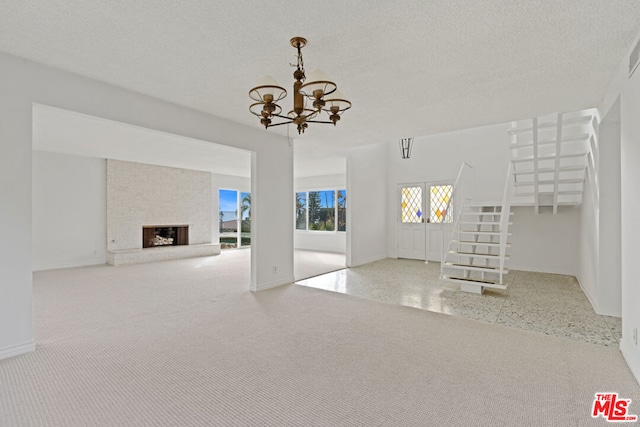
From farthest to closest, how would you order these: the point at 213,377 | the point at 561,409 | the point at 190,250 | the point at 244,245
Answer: the point at 244,245, the point at 190,250, the point at 213,377, the point at 561,409

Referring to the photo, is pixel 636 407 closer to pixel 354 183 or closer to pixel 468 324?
pixel 468 324

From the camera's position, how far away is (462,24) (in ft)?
→ 7.34

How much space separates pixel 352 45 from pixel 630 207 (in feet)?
8.32

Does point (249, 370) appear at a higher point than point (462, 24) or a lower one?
lower

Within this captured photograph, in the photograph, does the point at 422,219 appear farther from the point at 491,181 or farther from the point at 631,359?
the point at 631,359

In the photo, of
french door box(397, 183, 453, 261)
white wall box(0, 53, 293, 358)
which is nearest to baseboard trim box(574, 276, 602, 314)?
french door box(397, 183, 453, 261)

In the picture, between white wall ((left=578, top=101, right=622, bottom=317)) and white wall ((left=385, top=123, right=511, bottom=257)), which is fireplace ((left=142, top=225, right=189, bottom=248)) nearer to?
white wall ((left=385, top=123, right=511, bottom=257))

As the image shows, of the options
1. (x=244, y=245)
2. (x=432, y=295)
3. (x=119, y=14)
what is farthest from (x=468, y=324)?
(x=244, y=245)

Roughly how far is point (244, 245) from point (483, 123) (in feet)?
27.0

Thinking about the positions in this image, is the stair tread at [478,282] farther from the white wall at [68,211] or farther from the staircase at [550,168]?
the white wall at [68,211]

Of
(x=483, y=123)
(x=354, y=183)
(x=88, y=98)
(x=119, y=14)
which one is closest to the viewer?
(x=119, y=14)

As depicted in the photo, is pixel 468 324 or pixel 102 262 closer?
pixel 468 324

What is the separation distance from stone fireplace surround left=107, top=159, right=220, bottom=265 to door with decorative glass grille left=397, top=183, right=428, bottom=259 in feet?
17.0

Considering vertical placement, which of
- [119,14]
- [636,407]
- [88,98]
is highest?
[119,14]
